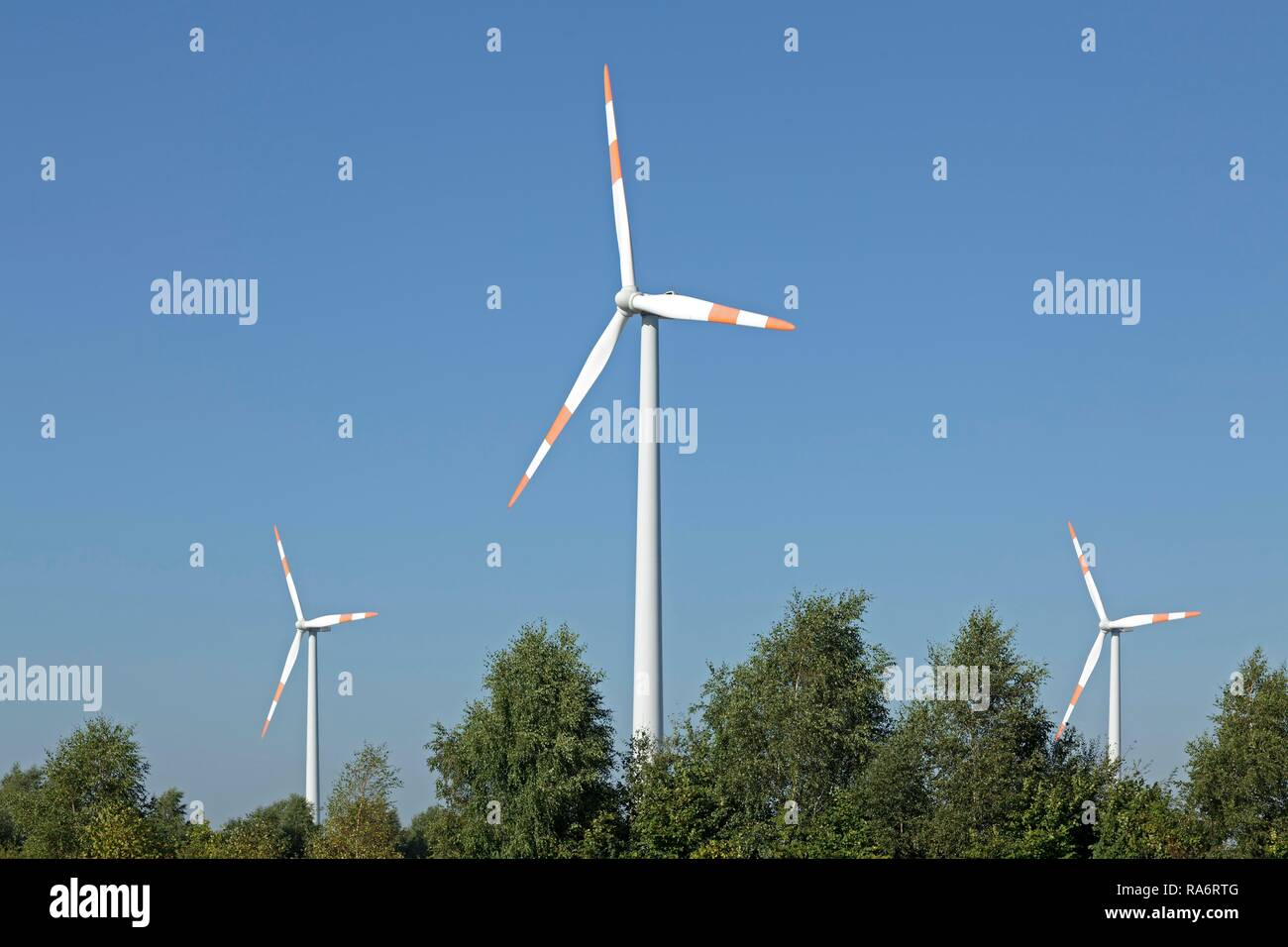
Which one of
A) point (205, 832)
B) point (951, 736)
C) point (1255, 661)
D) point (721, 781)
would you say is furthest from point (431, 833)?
point (1255, 661)

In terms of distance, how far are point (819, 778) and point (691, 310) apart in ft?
131

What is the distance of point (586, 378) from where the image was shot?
92.9 meters

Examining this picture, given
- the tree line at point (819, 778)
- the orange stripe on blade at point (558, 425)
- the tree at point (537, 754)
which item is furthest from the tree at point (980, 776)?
the orange stripe on blade at point (558, 425)

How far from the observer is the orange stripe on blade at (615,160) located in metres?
94.8

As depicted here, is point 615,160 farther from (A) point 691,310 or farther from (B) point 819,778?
(B) point 819,778

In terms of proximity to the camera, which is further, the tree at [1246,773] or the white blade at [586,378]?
the tree at [1246,773]

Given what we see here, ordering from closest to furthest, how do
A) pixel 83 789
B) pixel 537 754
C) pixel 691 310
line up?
pixel 691 310 < pixel 537 754 < pixel 83 789

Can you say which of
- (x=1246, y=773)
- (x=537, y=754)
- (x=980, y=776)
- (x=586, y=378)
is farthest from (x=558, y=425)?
(x=1246, y=773)

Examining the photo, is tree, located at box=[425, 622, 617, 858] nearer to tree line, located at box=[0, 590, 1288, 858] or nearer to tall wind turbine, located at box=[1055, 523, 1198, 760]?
tree line, located at box=[0, 590, 1288, 858]

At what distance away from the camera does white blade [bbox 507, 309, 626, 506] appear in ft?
300

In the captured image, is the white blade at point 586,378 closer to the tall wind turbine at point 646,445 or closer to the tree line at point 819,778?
the tall wind turbine at point 646,445

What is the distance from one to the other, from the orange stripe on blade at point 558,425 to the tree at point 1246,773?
51223 millimetres
